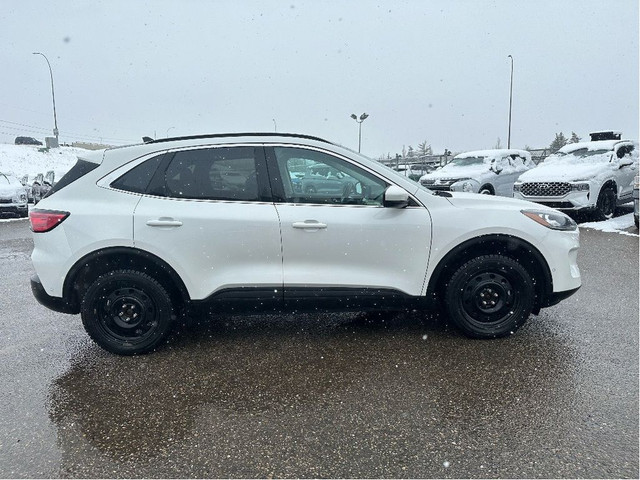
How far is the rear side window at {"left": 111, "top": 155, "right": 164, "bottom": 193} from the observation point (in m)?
3.38

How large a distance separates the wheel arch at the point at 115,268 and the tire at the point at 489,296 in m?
2.13

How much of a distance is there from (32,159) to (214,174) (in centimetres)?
4658

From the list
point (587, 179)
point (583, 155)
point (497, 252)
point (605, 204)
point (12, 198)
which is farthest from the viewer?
point (12, 198)

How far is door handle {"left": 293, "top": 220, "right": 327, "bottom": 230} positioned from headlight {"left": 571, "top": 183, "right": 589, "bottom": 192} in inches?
336

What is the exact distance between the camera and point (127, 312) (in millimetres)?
3398

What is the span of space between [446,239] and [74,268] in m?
2.84

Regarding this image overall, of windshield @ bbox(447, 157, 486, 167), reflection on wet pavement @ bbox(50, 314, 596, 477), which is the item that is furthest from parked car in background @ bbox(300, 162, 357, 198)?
windshield @ bbox(447, 157, 486, 167)

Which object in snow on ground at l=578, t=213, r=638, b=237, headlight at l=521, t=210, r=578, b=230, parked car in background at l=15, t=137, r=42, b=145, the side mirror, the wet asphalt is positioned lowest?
snow on ground at l=578, t=213, r=638, b=237

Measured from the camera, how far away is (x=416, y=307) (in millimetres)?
3510

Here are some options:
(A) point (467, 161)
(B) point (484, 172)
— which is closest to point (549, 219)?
(B) point (484, 172)

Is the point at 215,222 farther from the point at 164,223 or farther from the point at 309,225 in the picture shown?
the point at 309,225

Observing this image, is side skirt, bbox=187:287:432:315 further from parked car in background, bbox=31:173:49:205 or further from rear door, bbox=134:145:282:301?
parked car in background, bbox=31:173:49:205

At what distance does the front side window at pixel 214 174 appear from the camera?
3373 mm

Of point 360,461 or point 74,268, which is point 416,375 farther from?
point 74,268
